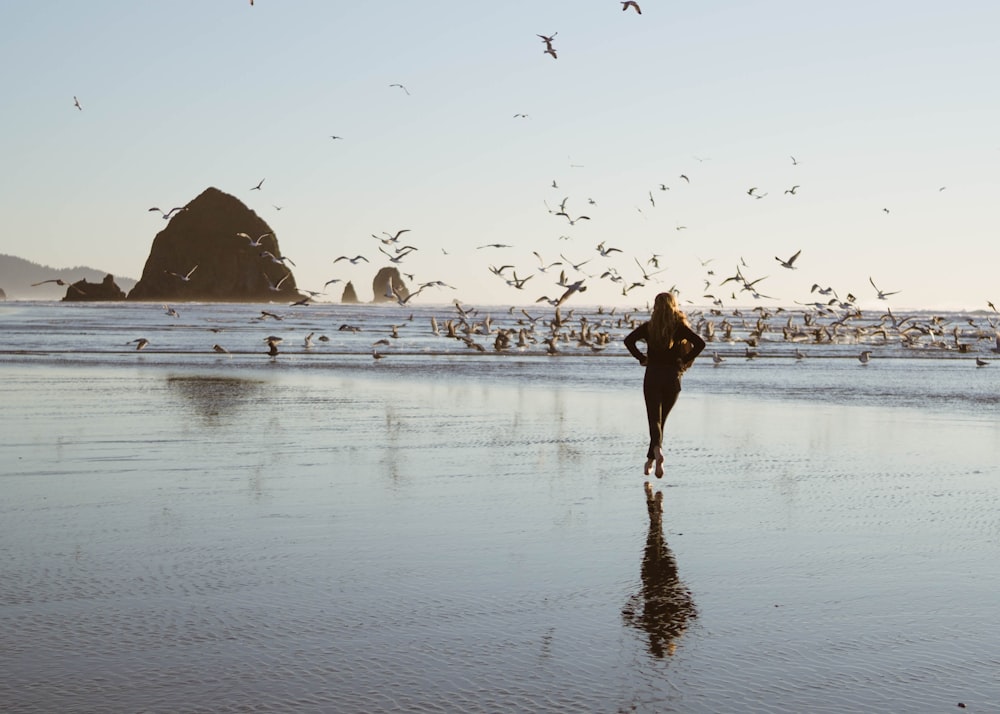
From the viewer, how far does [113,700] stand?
4629mm

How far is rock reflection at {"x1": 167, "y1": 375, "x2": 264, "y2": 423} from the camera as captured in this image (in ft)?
55.4

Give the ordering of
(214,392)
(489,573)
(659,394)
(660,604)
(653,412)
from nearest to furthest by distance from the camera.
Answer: (660,604)
(489,573)
(653,412)
(659,394)
(214,392)

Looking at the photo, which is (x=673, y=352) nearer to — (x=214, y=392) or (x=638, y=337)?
(x=638, y=337)

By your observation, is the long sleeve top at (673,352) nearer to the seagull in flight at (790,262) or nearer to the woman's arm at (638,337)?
the woman's arm at (638,337)

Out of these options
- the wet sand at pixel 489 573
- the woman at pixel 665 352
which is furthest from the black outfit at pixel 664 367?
the wet sand at pixel 489 573

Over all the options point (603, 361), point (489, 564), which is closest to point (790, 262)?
point (603, 361)

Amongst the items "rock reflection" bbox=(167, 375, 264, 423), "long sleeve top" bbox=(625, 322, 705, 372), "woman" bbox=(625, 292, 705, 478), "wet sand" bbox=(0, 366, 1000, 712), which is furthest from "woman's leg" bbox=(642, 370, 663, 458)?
"rock reflection" bbox=(167, 375, 264, 423)

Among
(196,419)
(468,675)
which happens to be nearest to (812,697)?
(468,675)

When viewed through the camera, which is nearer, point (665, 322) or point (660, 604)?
point (660, 604)

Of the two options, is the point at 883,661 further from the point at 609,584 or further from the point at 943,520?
the point at 943,520

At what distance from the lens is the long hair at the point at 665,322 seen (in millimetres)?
11195

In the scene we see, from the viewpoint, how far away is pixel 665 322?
36.7ft

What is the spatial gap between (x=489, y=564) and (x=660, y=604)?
1291mm

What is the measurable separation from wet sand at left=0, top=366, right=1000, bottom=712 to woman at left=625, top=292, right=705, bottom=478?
80cm
